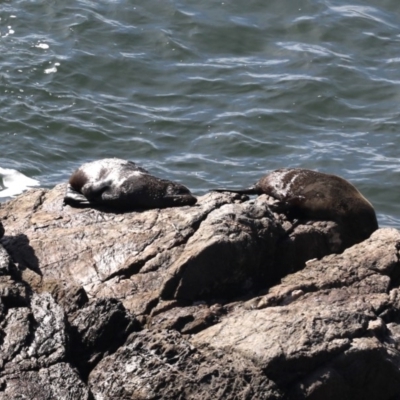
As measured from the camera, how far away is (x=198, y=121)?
14.0 metres

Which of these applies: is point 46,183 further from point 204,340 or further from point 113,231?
point 204,340

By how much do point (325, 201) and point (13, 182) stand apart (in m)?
5.36

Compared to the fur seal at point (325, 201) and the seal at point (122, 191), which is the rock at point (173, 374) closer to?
the seal at point (122, 191)

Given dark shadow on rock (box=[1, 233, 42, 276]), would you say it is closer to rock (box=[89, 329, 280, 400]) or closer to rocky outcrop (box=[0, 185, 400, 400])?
rocky outcrop (box=[0, 185, 400, 400])

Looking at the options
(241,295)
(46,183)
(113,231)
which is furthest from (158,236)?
(46,183)

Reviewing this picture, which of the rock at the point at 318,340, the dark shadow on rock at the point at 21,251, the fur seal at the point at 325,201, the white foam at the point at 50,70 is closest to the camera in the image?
the rock at the point at 318,340

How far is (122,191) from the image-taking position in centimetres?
832

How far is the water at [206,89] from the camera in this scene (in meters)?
13.0

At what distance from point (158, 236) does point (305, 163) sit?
570 cm

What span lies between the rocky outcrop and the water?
166 inches

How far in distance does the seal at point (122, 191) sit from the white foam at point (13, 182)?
3.57 m

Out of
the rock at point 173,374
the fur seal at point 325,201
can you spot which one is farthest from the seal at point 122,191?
the rock at point 173,374

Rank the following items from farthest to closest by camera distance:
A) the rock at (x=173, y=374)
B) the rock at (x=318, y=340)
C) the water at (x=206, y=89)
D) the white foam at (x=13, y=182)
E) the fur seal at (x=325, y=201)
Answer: the water at (x=206, y=89)
the white foam at (x=13, y=182)
the fur seal at (x=325, y=201)
the rock at (x=318, y=340)
the rock at (x=173, y=374)

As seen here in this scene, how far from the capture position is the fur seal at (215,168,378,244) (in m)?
8.23
